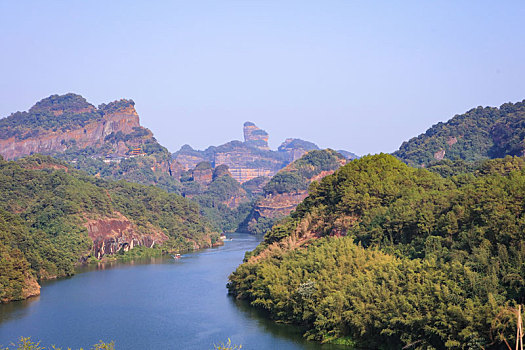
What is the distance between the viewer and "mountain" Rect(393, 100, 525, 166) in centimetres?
13062

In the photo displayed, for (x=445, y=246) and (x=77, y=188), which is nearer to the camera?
(x=445, y=246)

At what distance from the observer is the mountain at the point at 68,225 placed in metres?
59.3

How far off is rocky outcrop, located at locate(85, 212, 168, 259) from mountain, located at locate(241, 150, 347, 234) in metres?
64.5

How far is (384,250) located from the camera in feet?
143

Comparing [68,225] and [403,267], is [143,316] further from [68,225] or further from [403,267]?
[68,225]

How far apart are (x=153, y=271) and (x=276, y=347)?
130 feet

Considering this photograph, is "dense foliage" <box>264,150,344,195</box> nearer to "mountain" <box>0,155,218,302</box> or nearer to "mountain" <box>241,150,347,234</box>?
"mountain" <box>241,150,347,234</box>

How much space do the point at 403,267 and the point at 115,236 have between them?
59.9 m

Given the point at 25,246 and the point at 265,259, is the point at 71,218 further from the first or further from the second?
the point at 265,259

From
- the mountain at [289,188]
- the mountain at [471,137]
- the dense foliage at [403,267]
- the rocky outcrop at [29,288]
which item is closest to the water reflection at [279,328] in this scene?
the dense foliage at [403,267]

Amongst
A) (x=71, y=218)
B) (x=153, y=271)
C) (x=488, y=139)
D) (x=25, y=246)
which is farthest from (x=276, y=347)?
(x=488, y=139)

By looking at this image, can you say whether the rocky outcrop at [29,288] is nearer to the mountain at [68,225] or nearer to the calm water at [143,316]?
the mountain at [68,225]

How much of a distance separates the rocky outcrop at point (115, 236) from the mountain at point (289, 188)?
64452 millimetres

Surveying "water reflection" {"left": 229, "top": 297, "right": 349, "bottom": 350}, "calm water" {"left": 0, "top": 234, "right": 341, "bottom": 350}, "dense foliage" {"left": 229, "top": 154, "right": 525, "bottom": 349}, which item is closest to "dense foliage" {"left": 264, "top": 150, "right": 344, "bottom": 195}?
"calm water" {"left": 0, "top": 234, "right": 341, "bottom": 350}
